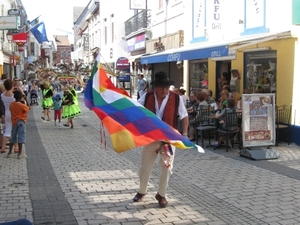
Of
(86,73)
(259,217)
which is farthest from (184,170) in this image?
(86,73)

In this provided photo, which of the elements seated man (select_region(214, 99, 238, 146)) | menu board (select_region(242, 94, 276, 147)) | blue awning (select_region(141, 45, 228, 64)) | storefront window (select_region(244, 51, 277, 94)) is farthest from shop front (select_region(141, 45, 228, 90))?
menu board (select_region(242, 94, 276, 147))

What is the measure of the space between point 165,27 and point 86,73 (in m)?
6.79

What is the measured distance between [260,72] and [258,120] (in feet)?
11.5

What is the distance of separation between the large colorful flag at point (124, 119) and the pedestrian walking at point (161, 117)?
0.30 meters

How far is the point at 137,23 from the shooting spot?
26781 mm

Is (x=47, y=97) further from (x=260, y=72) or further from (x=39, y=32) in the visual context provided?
(x=39, y=32)

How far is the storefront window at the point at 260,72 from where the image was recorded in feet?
39.1

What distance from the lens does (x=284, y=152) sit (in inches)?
387

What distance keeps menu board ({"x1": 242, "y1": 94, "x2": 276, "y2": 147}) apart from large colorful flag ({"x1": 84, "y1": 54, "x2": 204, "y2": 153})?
407 centimetres

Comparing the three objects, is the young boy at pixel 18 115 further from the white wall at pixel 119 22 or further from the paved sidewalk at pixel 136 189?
the white wall at pixel 119 22

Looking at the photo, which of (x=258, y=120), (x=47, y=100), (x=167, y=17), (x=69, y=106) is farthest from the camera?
(x=167, y=17)

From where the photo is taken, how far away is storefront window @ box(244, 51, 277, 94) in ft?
39.1

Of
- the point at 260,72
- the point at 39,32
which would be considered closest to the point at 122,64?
the point at 39,32

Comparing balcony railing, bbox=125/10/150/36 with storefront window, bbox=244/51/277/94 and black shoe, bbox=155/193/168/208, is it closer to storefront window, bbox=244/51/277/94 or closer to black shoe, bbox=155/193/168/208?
storefront window, bbox=244/51/277/94
